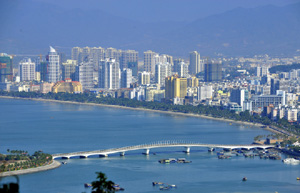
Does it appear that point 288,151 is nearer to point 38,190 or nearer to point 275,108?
point 38,190

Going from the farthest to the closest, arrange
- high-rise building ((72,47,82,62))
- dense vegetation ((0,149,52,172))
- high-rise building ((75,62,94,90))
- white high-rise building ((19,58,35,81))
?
1. high-rise building ((72,47,82,62))
2. white high-rise building ((19,58,35,81))
3. high-rise building ((75,62,94,90))
4. dense vegetation ((0,149,52,172))

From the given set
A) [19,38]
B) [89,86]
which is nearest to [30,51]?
[19,38]

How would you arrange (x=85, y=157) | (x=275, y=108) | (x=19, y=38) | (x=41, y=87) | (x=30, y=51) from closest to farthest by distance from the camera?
(x=85, y=157) → (x=275, y=108) → (x=41, y=87) → (x=30, y=51) → (x=19, y=38)

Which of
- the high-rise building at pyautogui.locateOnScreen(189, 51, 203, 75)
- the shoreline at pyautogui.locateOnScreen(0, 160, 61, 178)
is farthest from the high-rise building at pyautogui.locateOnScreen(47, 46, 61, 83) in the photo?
the shoreline at pyautogui.locateOnScreen(0, 160, 61, 178)

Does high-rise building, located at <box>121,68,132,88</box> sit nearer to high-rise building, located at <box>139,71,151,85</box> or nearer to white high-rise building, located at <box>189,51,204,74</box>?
high-rise building, located at <box>139,71,151,85</box>

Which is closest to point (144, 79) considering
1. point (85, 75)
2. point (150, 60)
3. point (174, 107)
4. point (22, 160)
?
point (85, 75)

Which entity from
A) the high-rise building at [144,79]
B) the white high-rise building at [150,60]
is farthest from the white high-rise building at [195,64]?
the high-rise building at [144,79]

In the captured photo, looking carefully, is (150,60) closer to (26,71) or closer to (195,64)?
(195,64)
